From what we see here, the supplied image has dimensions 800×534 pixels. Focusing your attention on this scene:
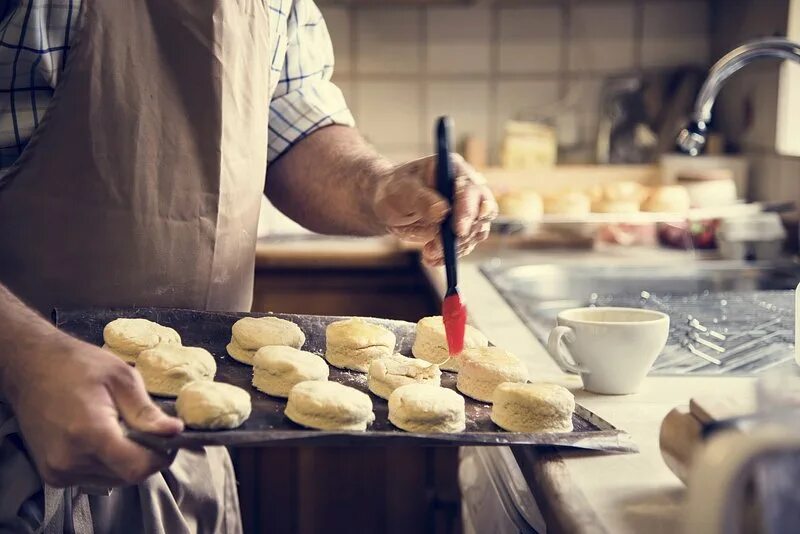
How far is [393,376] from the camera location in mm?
1002

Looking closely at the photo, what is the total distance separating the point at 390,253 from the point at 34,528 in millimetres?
1479

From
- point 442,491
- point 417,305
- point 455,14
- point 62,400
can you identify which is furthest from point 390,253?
point 62,400

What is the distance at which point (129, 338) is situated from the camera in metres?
1.03

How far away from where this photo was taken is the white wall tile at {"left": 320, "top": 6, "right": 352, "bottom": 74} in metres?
3.04

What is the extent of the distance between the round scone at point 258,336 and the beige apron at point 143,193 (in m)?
0.12

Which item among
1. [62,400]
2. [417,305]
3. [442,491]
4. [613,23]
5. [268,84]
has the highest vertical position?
[613,23]

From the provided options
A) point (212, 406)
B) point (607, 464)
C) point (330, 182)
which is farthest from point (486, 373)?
point (330, 182)

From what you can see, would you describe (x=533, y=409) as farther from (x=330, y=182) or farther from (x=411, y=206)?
(x=330, y=182)

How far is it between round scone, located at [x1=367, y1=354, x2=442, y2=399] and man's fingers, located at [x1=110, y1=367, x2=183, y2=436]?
29 cm

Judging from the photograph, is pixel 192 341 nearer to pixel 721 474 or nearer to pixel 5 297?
pixel 5 297

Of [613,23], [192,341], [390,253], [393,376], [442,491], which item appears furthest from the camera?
[613,23]

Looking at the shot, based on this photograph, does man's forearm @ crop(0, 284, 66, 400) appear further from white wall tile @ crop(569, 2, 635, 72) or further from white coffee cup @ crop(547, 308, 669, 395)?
white wall tile @ crop(569, 2, 635, 72)

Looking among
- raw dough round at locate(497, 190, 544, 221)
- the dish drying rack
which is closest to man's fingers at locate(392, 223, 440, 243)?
the dish drying rack

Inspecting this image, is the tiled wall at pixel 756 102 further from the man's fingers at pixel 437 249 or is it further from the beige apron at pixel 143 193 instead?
the beige apron at pixel 143 193
